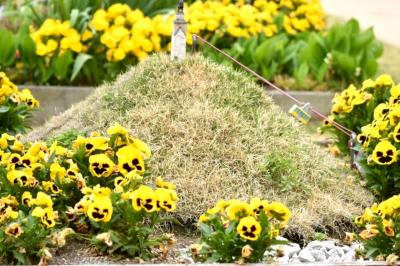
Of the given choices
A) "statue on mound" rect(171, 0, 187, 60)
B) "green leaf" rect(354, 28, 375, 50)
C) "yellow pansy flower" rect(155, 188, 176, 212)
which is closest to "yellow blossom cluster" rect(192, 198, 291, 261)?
"yellow pansy flower" rect(155, 188, 176, 212)

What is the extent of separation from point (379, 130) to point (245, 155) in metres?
0.77

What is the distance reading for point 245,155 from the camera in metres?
5.77

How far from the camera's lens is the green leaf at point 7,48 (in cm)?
880

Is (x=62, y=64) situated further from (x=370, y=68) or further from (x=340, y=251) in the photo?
(x=340, y=251)

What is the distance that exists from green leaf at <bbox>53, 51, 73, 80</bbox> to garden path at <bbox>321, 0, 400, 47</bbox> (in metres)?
5.59

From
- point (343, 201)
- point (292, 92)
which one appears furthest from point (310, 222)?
point (292, 92)

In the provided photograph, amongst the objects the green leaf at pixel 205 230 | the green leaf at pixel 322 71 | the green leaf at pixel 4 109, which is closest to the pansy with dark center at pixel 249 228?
the green leaf at pixel 205 230

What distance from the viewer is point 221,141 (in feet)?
19.1

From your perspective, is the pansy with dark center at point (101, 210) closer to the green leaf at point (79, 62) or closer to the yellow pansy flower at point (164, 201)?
the yellow pansy flower at point (164, 201)

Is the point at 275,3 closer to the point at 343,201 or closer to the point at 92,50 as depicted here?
the point at 92,50

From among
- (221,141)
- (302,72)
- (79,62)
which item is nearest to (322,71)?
(302,72)

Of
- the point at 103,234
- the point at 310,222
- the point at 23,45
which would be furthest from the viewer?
the point at 23,45

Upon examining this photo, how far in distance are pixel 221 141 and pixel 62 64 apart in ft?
11.1

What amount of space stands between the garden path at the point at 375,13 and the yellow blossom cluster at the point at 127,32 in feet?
16.8
